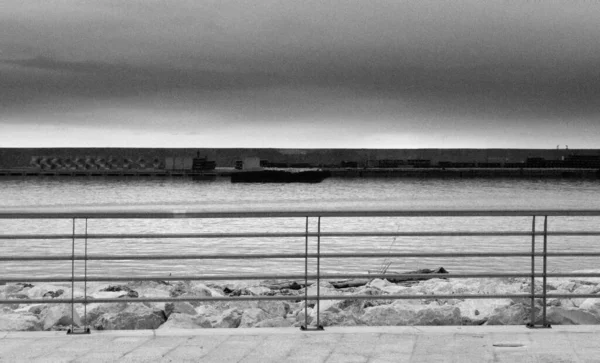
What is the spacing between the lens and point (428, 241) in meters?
56.6

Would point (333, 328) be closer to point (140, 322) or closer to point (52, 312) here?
point (140, 322)

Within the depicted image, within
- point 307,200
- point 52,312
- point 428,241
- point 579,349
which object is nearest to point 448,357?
point 579,349

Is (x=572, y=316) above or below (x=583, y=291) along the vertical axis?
above

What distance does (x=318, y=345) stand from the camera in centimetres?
708

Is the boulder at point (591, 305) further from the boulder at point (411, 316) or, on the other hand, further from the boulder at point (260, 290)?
the boulder at point (260, 290)

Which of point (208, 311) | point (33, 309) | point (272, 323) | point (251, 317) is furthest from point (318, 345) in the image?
point (33, 309)

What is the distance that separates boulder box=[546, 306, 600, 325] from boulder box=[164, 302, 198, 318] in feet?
15.6

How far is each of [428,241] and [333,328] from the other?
163 feet

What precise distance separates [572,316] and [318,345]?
439cm

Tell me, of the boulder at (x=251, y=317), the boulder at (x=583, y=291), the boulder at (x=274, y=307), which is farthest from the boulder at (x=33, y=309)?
the boulder at (x=583, y=291)

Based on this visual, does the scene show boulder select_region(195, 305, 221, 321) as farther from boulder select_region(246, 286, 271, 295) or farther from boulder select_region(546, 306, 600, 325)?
boulder select_region(546, 306, 600, 325)

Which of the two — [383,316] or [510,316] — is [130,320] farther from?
[510,316]

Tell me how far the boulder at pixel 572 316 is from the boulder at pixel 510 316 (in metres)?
0.39

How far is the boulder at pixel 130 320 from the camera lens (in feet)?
33.9
